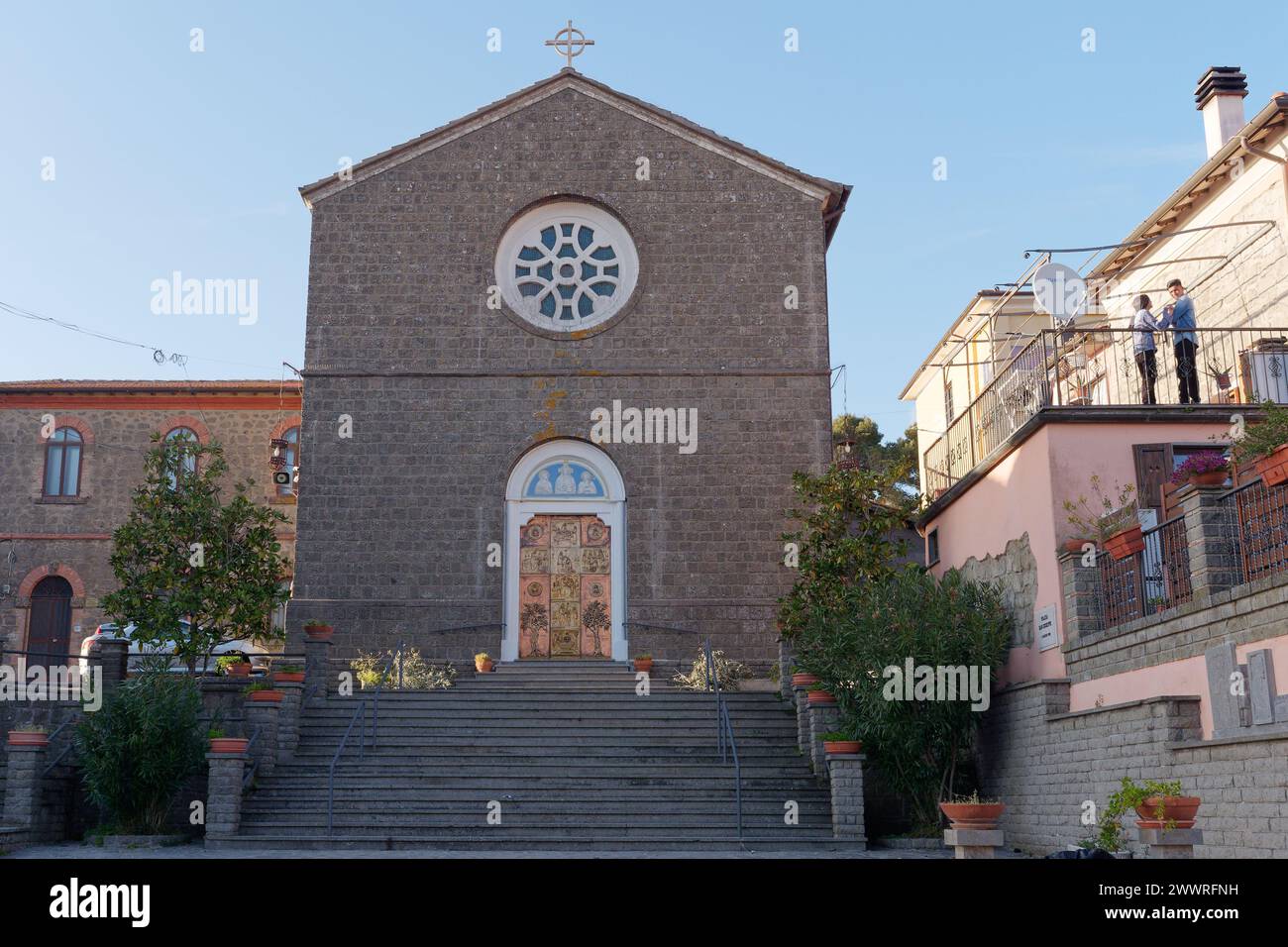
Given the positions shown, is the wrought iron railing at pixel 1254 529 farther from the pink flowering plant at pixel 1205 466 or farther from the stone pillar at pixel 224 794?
the stone pillar at pixel 224 794

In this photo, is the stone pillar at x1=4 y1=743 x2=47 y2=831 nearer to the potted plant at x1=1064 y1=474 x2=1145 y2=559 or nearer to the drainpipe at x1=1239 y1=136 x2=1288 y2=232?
the potted plant at x1=1064 y1=474 x2=1145 y2=559

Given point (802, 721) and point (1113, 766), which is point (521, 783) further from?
point (1113, 766)

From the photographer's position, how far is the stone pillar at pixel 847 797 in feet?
45.6

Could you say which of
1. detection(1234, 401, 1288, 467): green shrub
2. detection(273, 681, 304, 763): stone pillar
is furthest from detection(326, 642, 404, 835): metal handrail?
detection(1234, 401, 1288, 467): green shrub

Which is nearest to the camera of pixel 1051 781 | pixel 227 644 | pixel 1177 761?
pixel 1177 761

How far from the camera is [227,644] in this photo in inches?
912

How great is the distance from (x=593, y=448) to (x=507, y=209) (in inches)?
177

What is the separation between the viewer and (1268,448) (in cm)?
1082

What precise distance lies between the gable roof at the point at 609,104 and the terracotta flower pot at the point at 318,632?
8421 millimetres

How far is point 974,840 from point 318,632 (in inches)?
380

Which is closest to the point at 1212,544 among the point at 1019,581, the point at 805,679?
the point at 1019,581

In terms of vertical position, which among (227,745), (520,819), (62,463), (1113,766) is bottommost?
(520,819)
